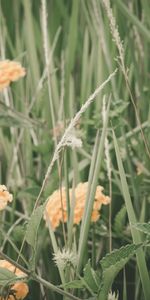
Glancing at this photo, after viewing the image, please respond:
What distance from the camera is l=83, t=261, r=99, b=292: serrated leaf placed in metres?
0.64

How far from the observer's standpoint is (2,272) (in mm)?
627

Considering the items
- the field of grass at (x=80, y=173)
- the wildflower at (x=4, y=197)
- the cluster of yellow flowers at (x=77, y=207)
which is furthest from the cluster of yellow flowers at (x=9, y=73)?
the wildflower at (x=4, y=197)

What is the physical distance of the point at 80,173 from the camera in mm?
1190

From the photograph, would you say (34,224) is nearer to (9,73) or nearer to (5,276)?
(5,276)

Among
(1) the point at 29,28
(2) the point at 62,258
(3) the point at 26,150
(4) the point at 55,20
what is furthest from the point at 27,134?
(2) the point at 62,258

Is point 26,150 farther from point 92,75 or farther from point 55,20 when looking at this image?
point 55,20

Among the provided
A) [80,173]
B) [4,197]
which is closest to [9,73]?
[80,173]

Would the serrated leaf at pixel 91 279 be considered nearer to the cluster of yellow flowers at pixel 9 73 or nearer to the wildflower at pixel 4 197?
the wildflower at pixel 4 197

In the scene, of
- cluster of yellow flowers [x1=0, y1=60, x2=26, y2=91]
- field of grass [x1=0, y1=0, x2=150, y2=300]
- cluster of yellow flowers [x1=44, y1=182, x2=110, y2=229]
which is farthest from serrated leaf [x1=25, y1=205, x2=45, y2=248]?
cluster of yellow flowers [x1=0, y1=60, x2=26, y2=91]

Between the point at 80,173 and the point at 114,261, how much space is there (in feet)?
1.90

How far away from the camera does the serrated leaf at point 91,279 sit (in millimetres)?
635

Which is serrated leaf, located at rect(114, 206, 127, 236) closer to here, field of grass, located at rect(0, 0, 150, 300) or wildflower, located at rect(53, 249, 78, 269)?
field of grass, located at rect(0, 0, 150, 300)

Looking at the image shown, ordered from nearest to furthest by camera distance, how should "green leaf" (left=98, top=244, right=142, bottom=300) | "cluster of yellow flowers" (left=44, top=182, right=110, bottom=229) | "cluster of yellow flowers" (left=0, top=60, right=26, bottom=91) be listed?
"green leaf" (left=98, top=244, right=142, bottom=300) → "cluster of yellow flowers" (left=44, top=182, right=110, bottom=229) → "cluster of yellow flowers" (left=0, top=60, right=26, bottom=91)

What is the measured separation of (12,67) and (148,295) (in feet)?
1.81
